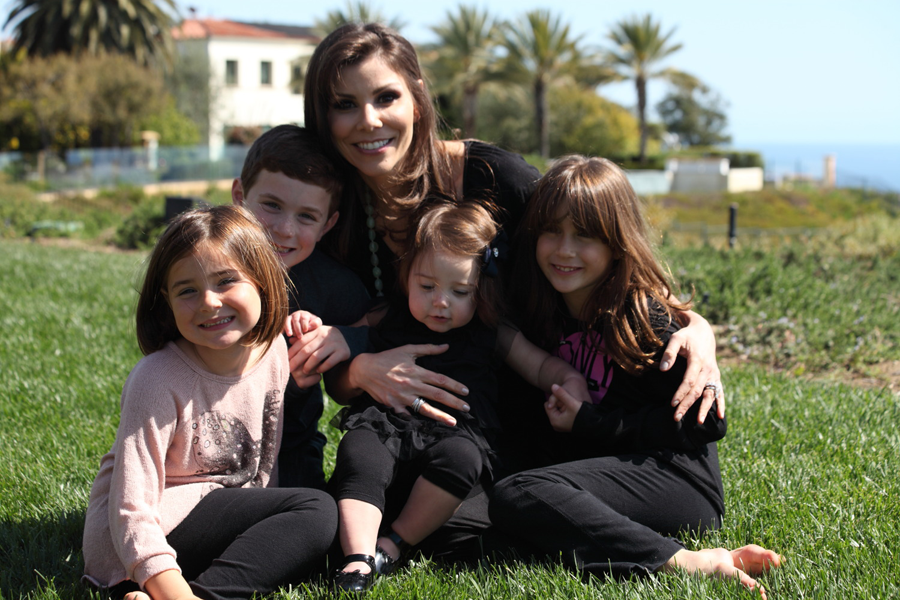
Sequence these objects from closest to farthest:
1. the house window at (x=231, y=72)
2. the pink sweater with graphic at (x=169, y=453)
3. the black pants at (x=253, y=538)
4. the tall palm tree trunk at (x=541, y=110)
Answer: the pink sweater with graphic at (x=169, y=453) < the black pants at (x=253, y=538) < the tall palm tree trunk at (x=541, y=110) < the house window at (x=231, y=72)

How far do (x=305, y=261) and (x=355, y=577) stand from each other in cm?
129

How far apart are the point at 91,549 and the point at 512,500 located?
1272mm

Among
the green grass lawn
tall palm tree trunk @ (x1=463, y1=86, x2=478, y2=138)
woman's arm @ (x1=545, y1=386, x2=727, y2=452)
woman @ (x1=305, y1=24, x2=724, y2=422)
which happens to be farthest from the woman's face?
tall palm tree trunk @ (x1=463, y1=86, x2=478, y2=138)

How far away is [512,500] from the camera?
8.43 ft

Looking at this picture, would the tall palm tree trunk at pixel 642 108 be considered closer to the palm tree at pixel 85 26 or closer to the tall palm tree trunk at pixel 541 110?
the tall palm tree trunk at pixel 541 110

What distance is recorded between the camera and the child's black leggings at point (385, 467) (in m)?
2.57

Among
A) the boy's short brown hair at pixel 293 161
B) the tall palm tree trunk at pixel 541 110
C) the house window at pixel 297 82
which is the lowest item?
the boy's short brown hair at pixel 293 161

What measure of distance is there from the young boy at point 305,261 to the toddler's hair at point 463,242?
294 millimetres

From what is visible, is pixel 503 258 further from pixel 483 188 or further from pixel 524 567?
pixel 524 567

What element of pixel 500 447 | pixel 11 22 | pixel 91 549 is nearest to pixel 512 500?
pixel 500 447

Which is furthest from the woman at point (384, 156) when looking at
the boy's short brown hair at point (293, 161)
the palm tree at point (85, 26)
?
the palm tree at point (85, 26)

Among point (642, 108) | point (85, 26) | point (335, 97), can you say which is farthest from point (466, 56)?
point (335, 97)

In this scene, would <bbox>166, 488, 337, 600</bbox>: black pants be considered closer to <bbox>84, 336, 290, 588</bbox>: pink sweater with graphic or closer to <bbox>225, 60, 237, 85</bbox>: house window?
<bbox>84, 336, 290, 588</bbox>: pink sweater with graphic

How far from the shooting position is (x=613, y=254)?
117 inches
